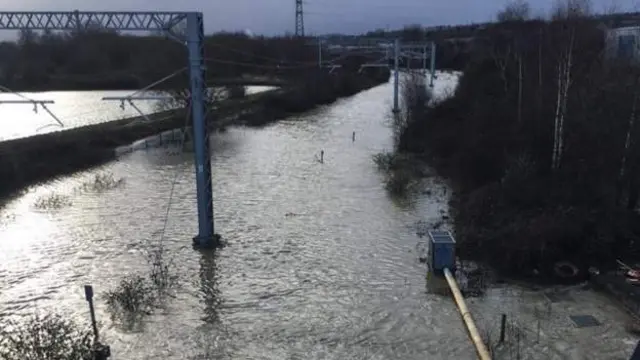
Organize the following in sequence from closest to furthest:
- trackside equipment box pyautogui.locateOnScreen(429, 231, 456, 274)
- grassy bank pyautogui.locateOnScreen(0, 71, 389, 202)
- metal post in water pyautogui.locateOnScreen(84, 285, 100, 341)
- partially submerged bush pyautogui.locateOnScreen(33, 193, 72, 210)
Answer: metal post in water pyautogui.locateOnScreen(84, 285, 100, 341), trackside equipment box pyautogui.locateOnScreen(429, 231, 456, 274), partially submerged bush pyautogui.locateOnScreen(33, 193, 72, 210), grassy bank pyautogui.locateOnScreen(0, 71, 389, 202)

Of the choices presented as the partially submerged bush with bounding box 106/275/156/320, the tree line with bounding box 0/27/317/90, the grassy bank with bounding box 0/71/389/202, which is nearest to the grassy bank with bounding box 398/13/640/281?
the partially submerged bush with bounding box 106/275/156/320

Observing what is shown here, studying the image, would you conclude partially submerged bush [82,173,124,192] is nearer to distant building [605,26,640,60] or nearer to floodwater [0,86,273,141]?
floodwater [0,86,273,141]

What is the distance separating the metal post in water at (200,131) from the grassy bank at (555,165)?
7.98m

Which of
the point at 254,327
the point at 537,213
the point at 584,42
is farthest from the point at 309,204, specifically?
the point at 584,42

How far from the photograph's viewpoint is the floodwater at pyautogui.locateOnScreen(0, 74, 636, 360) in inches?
494

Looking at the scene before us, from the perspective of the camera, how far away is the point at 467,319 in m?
12.6

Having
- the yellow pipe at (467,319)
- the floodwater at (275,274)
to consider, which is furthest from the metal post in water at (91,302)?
the yellow pipe at (467,319)

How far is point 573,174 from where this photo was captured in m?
19.5

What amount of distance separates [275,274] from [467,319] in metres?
6.01

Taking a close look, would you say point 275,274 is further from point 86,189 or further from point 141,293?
point 86,189

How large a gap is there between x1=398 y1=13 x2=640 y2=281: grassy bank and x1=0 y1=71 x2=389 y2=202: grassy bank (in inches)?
794

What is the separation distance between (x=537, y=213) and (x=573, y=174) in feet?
9.33

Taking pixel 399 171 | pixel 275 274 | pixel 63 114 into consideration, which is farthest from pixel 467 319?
pixel 63 114

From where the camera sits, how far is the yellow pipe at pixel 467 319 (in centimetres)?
1122
